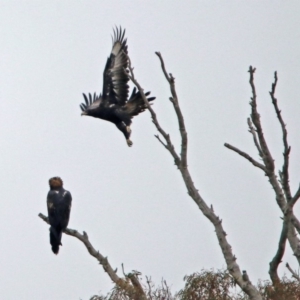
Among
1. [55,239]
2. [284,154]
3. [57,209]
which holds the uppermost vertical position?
[57,209]

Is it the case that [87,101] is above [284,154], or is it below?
above

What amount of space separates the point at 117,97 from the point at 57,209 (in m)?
4.33

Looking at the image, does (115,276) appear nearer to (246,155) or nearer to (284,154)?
(246,155)

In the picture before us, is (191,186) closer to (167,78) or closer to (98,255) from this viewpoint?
(167,78)

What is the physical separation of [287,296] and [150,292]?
6.57ft

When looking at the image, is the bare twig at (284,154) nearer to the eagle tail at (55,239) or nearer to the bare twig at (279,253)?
the bare twig at (279,253)

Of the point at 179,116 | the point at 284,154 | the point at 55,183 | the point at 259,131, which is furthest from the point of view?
the point at 55,183

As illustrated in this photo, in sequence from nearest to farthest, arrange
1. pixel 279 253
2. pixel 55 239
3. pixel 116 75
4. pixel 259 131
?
1. pixel 279 253
2. pixel 259 131
3. pixel 55 239
4. pixel 116 75

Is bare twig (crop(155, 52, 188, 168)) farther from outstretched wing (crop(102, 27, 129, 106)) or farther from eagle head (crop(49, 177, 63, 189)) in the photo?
outstretched wing (crop(102, 27, 129, 106))

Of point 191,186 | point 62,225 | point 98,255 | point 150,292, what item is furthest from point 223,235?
point 62,225

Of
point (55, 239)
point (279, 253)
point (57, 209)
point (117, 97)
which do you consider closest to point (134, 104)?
point (117, 97)

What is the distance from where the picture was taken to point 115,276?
360 inches

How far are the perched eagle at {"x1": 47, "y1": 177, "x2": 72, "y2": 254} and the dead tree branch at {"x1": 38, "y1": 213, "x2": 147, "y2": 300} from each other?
2.97 ft

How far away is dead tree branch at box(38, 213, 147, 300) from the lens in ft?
29.6
